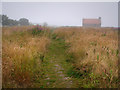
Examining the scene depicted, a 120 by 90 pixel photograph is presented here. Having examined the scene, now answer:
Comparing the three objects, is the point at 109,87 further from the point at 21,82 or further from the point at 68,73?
the point at 21,82

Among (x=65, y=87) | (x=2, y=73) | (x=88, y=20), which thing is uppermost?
(x=88, y=20)

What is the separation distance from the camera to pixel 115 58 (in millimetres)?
3873

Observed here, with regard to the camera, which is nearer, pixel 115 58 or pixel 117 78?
pixel 117 78

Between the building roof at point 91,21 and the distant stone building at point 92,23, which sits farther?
the building roof at point 91,21

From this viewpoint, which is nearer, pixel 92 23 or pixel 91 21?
pixel 92 23

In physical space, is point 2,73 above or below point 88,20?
below

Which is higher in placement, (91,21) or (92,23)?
(91,21)

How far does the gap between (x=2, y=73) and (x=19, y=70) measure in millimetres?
406

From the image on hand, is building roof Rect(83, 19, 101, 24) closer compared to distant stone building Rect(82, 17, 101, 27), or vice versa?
distant stone building Rect(82, 17, 101, 27)

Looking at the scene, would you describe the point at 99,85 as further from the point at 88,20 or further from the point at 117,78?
the point at 88,20

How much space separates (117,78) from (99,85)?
0.66 metres

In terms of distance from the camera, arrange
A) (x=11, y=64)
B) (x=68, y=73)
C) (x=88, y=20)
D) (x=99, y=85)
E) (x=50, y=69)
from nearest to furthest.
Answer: (x=99, y=85) < (x=11, y=64) < (x=68, y=73) < (x=50, y=69) < (x=88, y=20)

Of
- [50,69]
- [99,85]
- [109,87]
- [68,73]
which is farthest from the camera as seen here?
[50,69]

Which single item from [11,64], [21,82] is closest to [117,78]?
[21,82]
